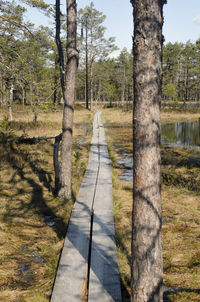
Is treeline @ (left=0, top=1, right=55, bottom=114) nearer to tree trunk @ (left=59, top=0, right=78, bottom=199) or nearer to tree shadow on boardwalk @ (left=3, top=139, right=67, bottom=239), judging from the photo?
tree trunk @ (left=59, top=0, right=78, bottom=199)

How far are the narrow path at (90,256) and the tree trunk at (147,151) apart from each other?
54cm

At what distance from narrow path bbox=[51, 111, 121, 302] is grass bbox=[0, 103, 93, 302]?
23 centimetres

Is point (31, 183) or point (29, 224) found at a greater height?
point (31, 183)

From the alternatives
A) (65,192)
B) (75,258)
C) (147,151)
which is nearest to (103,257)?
(75,258)

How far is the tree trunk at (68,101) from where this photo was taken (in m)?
6.42

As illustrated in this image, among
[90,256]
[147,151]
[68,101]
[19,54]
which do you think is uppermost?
[19,54]

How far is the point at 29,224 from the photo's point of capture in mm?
5438

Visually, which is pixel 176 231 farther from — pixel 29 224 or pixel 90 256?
pixel 29 224

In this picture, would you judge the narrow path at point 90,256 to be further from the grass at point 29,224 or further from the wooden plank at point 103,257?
the grass at point 29,224

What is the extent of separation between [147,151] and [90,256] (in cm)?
207

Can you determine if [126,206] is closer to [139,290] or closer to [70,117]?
[70,117]

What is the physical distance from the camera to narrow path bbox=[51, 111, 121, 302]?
3096 mm

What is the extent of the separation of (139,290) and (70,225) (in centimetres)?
239

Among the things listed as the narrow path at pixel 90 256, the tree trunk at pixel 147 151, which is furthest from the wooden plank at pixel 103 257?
the tree trunk at pixel 147 151
